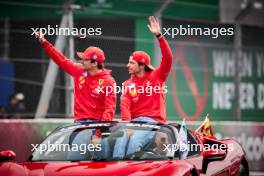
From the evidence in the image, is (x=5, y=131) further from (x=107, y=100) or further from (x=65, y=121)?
(x=107, y=100)

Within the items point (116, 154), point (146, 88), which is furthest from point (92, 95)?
point (116, 154)

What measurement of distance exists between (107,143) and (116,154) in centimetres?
19

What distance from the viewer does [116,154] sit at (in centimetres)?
924

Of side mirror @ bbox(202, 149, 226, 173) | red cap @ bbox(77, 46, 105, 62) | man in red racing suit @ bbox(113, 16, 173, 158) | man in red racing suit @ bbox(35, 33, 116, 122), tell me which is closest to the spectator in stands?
A: man in red racing suit @ bbox(35, 33, 116, 122)

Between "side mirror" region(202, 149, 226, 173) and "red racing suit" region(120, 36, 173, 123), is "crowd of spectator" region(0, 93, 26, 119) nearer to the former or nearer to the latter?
"red racing suit" region(120, 36, 173, 123)

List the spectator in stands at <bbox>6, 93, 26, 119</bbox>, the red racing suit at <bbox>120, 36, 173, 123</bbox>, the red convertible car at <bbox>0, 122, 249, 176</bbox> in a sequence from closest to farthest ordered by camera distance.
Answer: the red convertible car at <bbox>0, 122, 249, 176</bbox> < the red racing suit at <bbox>120, 36, 173, 123</bbox> < the spectator in stands at <bbox>6, 93, 26, 119</bbox>

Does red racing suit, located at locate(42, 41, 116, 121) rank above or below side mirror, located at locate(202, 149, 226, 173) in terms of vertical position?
above

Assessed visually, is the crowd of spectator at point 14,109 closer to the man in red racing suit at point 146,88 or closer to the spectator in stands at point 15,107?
the spectator in stands at point 15,107

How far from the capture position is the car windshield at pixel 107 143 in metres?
9.25

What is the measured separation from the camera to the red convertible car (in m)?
8.63

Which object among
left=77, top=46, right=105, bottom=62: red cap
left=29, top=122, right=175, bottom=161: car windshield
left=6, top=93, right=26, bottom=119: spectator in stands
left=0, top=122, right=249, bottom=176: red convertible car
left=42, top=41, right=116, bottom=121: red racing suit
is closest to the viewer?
left=0, top=122, right=249, bottom=176: red convertible car

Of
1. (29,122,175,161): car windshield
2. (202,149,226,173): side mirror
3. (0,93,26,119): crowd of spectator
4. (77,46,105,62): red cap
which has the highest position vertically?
(77,46,105,62): red cap

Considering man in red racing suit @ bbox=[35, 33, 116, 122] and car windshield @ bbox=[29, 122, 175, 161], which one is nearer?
car windshield @ bbox=[29, 122, 175, 161]

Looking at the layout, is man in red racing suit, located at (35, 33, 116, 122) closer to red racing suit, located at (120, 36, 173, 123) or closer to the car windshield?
red racing suit, located at (120, 36, 173, 123)
